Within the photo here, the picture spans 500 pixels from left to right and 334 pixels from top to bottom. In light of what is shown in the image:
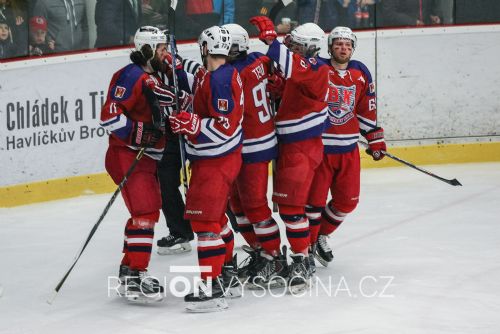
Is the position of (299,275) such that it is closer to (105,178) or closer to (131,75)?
(131,75)

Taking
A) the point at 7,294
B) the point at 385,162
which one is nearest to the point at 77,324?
the point at 7,294

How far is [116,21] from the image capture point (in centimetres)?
784

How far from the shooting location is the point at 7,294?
541cm

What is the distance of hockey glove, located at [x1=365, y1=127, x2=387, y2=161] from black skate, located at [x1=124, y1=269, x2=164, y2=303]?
1.46m

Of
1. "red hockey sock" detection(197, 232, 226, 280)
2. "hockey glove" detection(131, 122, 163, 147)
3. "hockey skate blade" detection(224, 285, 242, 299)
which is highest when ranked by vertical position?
"hockey glove" detection(131, 122, 163, 147)

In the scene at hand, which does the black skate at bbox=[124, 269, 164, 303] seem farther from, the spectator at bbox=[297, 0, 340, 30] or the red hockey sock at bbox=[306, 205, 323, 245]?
the spectator at bbox=[297, 0, 340, 30]

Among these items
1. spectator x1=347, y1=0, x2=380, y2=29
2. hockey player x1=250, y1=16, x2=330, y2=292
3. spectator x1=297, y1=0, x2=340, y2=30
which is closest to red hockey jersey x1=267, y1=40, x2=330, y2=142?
hockey player x1=250, y1=16, x2=330, y2=292

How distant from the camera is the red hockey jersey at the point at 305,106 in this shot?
205 inches

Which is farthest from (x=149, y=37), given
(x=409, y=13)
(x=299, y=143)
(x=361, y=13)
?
(x=409, y=13)

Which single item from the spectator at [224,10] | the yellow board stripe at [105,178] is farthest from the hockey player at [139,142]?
the spectator at [224,10]

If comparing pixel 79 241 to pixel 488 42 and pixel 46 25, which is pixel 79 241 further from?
pixel 488 42

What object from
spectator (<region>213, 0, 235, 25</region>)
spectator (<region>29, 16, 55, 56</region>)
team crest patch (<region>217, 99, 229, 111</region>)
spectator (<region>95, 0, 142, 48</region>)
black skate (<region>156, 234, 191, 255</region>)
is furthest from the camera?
spectator (<region>213, 0, 235, 25</region>)

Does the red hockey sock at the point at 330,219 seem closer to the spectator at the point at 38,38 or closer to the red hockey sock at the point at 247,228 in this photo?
the red hockey sock at the point at 247,228

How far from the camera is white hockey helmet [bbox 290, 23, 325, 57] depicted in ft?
17.4
